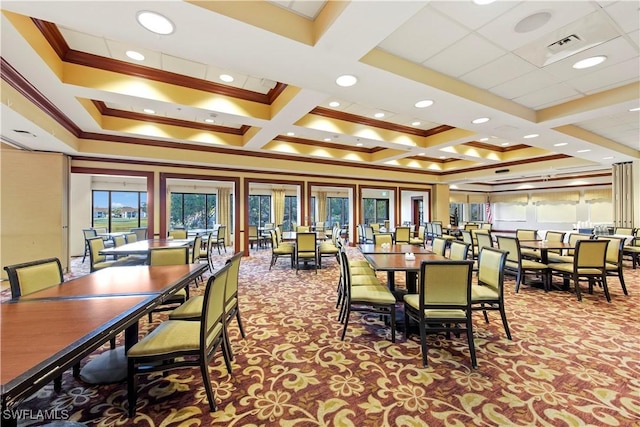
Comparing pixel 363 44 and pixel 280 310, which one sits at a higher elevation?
pixel 363 44

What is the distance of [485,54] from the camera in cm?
281

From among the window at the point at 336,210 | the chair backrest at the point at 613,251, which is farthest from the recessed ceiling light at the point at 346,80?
the window at the point at 336,210

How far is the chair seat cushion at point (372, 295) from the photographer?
2.83 meters

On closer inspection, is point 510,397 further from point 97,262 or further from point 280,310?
point 97,262

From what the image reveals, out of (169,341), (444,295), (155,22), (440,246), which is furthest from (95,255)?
(440,246)

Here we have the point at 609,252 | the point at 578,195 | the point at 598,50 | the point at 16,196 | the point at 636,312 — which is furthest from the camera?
the point at 578,195

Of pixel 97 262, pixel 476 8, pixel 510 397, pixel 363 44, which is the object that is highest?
pixel 476 8

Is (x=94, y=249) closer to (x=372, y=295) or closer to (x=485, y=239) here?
(x=372, y=295)

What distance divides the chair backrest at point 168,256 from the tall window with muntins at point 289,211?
9156mm

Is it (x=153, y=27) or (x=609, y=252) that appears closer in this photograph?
(x=153, y=27)

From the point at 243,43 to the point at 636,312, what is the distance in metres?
5.74

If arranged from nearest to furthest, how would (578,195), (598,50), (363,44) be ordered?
(363,44)
(598,50)
(578,195)

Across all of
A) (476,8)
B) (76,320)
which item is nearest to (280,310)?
(76,320)

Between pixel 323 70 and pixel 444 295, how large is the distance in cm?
246
